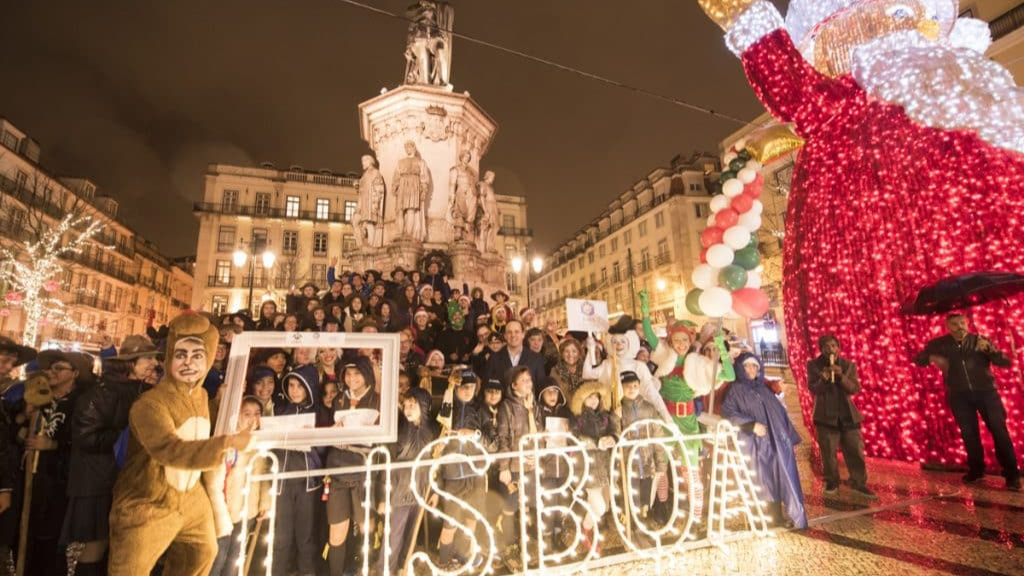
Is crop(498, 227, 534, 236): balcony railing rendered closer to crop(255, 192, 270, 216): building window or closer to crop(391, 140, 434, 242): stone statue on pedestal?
crop(255, 192, 270, 216): building window

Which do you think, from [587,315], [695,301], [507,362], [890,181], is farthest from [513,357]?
[890,181]

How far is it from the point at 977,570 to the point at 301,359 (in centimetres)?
587

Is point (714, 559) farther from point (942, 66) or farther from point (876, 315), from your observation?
point (942, 66)

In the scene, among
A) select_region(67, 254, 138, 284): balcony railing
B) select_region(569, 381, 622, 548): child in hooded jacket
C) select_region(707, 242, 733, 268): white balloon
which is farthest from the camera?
select_region(67, 254, 138, 284): balcony railing

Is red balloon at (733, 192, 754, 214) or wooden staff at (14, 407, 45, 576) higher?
red balloon at (733, 192, 754, 214)

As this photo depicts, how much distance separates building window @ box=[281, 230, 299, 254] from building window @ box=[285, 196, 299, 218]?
1.78 metres

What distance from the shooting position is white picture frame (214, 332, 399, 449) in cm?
281

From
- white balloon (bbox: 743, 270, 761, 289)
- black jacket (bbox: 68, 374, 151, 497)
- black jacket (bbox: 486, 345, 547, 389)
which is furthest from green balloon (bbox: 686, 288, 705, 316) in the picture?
black jacket (bbox: 68, 374, 151, 497)

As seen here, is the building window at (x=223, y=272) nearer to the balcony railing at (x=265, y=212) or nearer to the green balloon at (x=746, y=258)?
the balcony railing at (x=265, y=212)

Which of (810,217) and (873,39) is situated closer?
(873,39)

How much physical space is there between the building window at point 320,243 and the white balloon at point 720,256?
4041cm

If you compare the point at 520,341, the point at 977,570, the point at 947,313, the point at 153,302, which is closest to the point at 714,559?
the point at 977,570

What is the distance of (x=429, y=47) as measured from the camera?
14.2 metres

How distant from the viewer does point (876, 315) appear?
5.89 m
